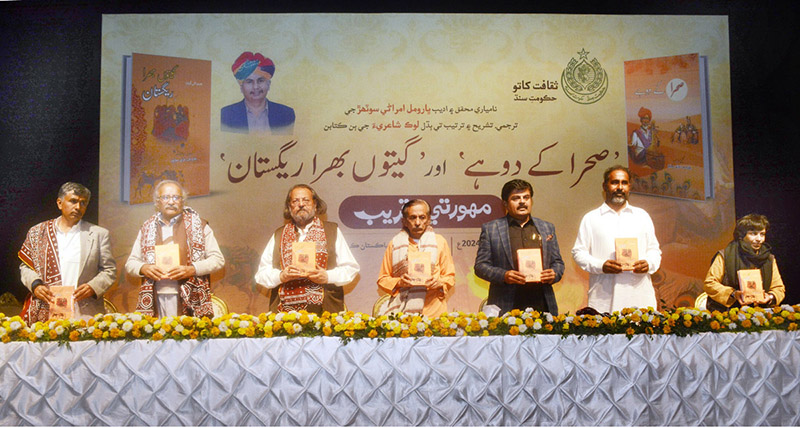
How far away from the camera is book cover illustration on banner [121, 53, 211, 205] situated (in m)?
5.39

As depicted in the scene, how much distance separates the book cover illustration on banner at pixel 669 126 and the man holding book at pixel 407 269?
6.94 ft

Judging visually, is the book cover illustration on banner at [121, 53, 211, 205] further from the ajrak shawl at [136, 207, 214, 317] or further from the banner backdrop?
the ajrak shawl at [136, 207, 214, 317]

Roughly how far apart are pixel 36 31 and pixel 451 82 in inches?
145

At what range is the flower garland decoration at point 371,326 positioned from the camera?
3.28m

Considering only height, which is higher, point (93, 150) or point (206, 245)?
point (93, 150)

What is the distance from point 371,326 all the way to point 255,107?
2875 millimetres

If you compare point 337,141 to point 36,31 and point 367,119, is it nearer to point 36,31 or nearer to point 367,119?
point 367,119

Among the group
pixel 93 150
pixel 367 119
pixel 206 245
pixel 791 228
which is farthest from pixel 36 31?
pixel 791 228

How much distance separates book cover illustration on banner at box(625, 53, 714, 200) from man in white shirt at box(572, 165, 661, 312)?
852mm

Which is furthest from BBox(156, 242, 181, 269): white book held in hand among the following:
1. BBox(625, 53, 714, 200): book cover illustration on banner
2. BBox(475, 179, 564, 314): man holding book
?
BBox(625, 53, 714, 200): book cover illustration on banner

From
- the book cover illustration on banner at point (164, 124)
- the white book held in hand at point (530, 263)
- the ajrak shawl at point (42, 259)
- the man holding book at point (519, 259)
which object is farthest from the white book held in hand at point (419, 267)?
the ajrak shawl at point (42, 259)

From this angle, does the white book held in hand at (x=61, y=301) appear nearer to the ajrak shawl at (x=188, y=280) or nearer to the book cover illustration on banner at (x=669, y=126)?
the ajrak shawl at (x=188, y=280)

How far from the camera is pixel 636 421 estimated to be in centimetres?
320

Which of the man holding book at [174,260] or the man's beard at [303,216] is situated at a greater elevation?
the man's beard at [303,216]
